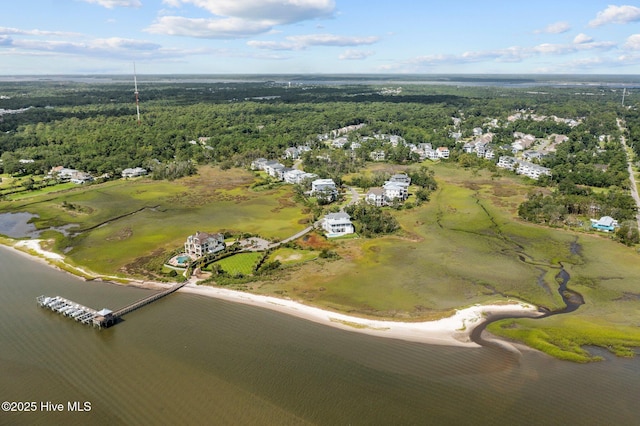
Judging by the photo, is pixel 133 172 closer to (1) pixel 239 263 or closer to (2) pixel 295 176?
(2) pixel 295 176

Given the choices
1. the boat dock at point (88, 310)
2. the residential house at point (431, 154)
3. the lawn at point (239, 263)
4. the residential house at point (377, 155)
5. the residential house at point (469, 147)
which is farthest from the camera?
the residential house at point (469, 147)

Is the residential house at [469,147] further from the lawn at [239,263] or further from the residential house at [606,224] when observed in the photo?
the lawn at [239,263]

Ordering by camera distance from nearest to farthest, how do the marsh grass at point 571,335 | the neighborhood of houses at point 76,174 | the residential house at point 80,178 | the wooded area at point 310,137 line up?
the marsh grass at point 571,335
the wooded area at point 310,137
the residential house at point 80,178
the neighborhood of houses at point 76,174

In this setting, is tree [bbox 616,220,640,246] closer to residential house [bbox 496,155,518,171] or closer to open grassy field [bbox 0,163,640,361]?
open grassy field [bbox 0,163,640,361]

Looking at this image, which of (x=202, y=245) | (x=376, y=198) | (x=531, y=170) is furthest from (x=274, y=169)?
(x=531, y=170)

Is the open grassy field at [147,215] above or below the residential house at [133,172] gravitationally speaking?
below

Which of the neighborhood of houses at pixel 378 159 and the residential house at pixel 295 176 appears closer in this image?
the neighborhood of houses at pixel 378 159

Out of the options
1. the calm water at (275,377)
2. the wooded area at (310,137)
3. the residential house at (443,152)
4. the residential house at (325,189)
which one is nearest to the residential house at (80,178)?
the wooded area at (310,137)

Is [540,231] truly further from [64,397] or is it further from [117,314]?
[64,397]

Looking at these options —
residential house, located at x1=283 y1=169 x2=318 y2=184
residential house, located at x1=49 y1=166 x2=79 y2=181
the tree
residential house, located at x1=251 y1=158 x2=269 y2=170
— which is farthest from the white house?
residential house, located at x1=49 y1=166 x2=79 y2=181
